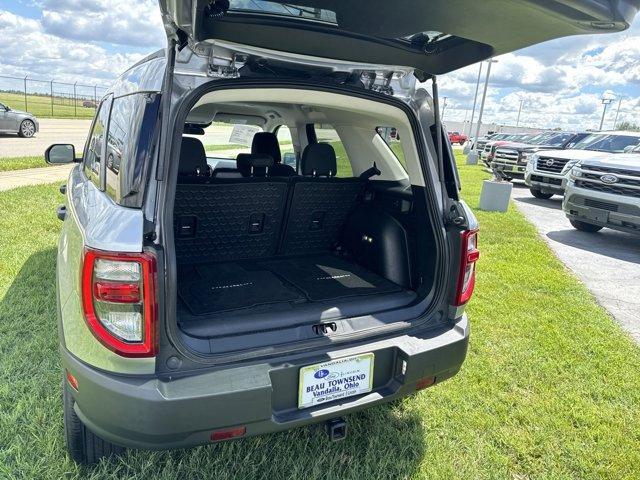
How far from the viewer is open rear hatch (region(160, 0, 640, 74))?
136cm

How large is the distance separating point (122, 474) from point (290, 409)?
871 mm

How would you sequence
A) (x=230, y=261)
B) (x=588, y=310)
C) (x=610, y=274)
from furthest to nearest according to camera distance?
(x=610, y=274), (x=588, y=310), (x=230, y=261)

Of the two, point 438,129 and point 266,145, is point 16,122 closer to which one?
point 266,145

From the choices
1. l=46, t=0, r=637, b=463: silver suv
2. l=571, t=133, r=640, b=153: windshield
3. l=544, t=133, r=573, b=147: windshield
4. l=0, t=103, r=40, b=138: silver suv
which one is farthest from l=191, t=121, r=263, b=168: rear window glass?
l=0, t=103, r=40, b=138: silver suv

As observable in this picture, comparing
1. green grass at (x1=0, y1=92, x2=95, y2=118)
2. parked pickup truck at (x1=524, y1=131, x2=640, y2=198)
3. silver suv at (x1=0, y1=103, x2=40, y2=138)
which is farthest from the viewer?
green grass at (x1=0, y1=92, x2=95, y2=118)

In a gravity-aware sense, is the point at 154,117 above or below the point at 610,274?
above

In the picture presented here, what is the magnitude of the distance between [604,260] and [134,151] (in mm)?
6403

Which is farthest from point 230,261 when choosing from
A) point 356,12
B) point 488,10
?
point 488,10

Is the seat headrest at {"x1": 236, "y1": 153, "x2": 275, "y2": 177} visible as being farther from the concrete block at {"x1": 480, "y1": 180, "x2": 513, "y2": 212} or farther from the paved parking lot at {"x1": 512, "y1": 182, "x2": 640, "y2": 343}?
the concrete block at {"x1": 480, "y1": 180, "x2": 513, "y2": 212}

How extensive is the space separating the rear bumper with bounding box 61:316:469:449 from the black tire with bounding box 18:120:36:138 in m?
17.7

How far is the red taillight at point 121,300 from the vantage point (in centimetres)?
160

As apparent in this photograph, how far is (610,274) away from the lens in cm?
563

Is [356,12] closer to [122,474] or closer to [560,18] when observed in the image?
[560,18]

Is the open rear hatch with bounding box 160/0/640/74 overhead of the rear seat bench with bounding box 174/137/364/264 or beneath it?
overhead
